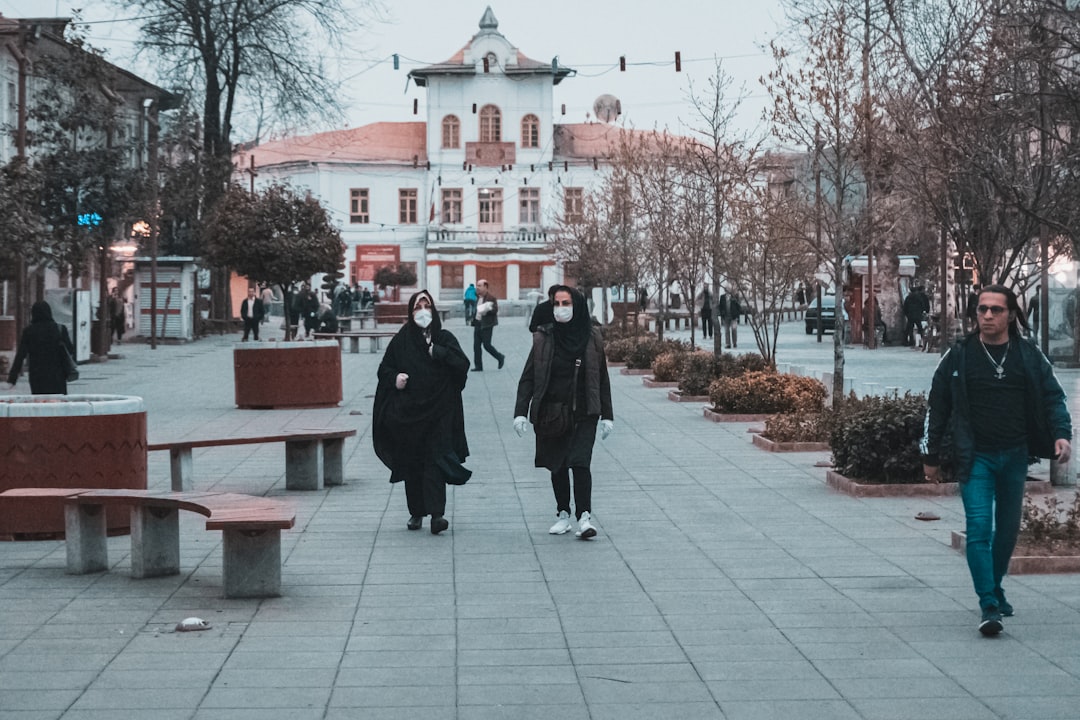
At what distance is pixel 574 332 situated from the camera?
10.6 meters

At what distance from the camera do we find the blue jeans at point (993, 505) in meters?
7.45

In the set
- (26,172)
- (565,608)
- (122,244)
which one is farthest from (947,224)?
(122,244)

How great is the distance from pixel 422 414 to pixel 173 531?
233 centimetres

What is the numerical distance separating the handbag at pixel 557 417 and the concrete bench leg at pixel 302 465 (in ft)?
9.87

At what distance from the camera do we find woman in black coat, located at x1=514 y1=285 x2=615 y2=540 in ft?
34.5

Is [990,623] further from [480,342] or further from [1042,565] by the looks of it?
[480,342]

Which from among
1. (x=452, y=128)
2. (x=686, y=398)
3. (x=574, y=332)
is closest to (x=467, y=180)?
(x=452, y=128)

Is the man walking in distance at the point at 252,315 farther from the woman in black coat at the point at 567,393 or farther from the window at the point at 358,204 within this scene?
the window at the point at 358,204

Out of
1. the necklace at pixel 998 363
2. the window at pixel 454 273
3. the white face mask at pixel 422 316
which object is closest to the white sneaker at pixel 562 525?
the white face mask at pixel 422 316

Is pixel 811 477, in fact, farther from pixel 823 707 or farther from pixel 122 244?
pixel 122 244

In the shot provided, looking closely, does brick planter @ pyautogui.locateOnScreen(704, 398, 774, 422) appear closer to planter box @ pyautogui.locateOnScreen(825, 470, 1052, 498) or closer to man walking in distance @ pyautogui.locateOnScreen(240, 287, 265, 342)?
planter box @ pyautogui.locateOnScreen(825, 470, 1052, 498)

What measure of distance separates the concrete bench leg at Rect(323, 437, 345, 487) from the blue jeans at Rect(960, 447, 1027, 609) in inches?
270

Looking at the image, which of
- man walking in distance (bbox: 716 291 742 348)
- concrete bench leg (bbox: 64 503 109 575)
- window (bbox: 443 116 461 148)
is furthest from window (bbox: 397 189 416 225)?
concrete bench leg (bbox: 64 503 109 575)

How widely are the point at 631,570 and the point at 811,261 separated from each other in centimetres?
1549
